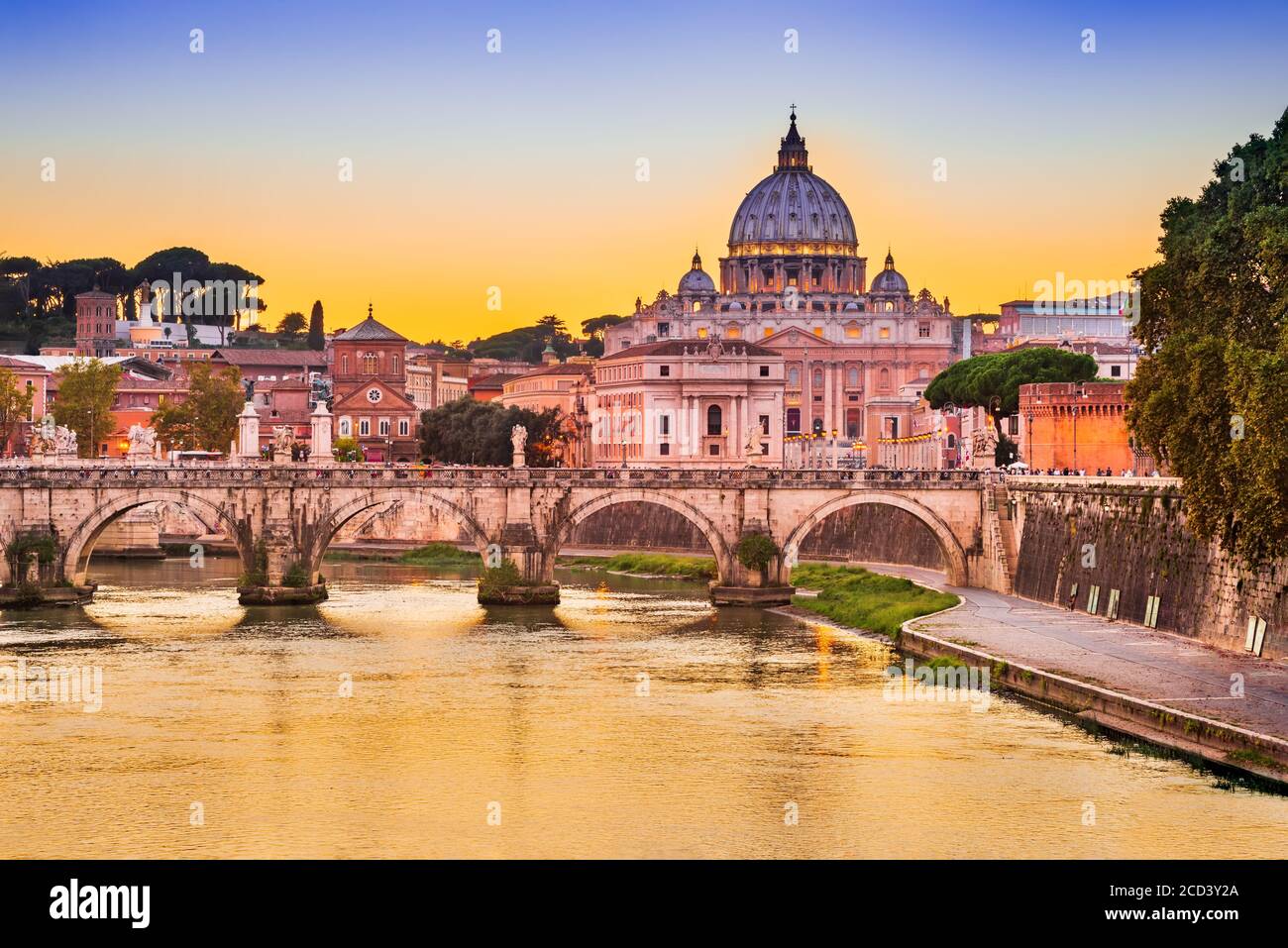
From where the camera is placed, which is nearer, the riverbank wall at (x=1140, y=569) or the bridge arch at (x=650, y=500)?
the riverbank wall at (x=1140, y=569)

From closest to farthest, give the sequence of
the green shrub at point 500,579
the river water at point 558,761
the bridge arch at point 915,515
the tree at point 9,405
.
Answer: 1. the river water at point 558,761
2. the green shrub at point 500,579
3. the bridge arch at point 915,515
4. the tree at point 9,405

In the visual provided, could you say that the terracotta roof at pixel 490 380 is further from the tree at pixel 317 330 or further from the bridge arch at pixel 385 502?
the bridge arch at pixel 385 502

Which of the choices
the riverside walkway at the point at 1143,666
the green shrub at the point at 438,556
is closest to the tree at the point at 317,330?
the green shrub at the point at 438,556

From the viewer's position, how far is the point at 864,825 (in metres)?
28.4

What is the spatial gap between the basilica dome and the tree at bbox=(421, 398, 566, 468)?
49307 mm

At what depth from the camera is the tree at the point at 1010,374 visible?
8300 cm

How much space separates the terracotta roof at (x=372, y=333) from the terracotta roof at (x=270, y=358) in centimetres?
1708

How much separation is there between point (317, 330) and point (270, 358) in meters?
31.8

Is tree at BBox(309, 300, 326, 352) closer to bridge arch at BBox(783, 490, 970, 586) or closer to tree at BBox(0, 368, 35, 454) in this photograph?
tree at BBox(0, 368, 35, 454)

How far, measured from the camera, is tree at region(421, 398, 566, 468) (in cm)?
10456

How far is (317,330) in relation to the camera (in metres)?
Result: 171

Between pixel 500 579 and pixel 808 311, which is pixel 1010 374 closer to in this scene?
pixel 500 579

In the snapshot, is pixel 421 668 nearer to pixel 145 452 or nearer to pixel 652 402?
pixel 145 452

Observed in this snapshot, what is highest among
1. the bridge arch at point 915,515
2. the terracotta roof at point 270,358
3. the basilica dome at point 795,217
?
the basilica dome at point 795,217
